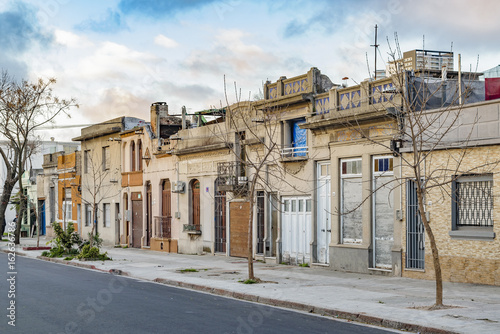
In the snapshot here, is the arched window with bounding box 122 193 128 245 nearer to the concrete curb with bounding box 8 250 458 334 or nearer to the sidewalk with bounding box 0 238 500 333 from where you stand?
the sidewalk with bounding box 0 238 500 333

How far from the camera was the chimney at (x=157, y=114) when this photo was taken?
116ft

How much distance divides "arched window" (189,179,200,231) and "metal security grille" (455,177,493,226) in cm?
1503

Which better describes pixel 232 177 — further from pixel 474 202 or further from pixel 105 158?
pixel 105 158

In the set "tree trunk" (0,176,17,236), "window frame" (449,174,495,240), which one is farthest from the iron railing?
"tree trunk" (0,176,17,236)

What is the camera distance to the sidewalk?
38.2 feet

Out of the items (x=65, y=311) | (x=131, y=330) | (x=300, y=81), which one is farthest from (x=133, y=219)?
(x=131, y=330)

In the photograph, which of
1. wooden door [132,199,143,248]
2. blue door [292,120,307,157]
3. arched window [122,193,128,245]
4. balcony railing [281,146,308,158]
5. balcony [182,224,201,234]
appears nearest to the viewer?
balcony railing [281,146,308,158]

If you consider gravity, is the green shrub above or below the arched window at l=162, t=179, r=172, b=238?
below

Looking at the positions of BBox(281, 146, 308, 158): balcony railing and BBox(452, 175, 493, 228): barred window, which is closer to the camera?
BBox(452, 175, 493, 228): barred window

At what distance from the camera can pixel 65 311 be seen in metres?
13.0

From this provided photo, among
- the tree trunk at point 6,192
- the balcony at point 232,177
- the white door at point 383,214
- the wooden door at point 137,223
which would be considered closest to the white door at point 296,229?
the balcony at point 232,177

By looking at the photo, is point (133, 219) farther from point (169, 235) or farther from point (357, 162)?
point (357, 162)

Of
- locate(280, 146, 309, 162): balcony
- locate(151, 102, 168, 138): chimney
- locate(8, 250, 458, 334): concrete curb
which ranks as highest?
locate(151, 102, 168, 138): chimney

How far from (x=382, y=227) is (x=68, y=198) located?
31100mm
